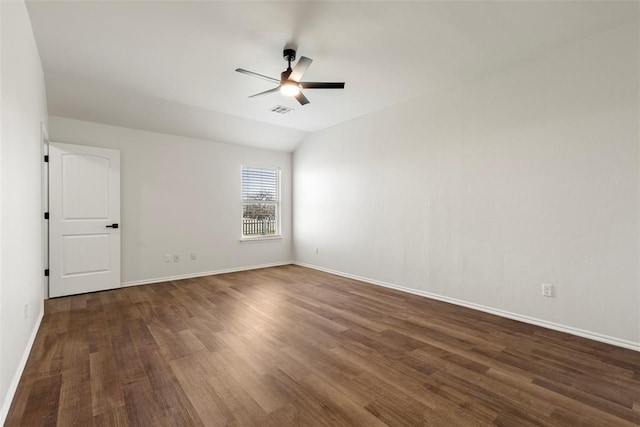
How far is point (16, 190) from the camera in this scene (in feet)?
7.14

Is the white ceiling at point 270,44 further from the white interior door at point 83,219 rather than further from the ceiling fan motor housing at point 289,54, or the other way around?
the white interior door at point 83,219

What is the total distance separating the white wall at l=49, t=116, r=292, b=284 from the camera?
482 cm

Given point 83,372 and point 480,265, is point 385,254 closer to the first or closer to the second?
point 480,265

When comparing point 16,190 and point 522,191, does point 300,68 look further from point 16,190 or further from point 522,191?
point 522,191

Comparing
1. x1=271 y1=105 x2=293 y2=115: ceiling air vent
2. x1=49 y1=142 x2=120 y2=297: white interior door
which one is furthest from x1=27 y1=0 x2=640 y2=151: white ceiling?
x1=49 y1=142 x2=120 y2=297: white interior door

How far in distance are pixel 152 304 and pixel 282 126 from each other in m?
3.80

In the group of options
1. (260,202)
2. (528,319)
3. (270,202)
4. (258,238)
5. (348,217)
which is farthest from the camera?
(270,202)

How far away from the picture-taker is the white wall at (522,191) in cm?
274

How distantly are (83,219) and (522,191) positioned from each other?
5.86m

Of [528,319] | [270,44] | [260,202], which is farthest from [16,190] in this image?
[528,319]

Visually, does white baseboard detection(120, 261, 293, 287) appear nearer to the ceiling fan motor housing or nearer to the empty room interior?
the empty room interior

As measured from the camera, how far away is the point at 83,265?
4383 mm

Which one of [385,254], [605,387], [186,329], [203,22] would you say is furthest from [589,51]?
[186,329]

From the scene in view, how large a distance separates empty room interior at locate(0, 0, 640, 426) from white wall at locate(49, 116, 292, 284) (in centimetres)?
4
